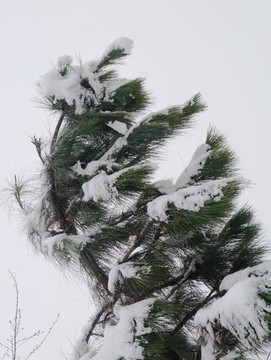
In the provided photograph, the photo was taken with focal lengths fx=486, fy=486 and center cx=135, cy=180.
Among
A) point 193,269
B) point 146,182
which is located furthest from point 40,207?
point 193,269

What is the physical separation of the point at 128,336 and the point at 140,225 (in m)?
0.88

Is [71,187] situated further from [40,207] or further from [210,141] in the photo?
[210,141]

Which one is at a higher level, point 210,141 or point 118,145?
point 118,145

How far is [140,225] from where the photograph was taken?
344 cm

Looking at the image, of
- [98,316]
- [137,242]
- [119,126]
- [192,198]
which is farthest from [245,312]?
[119,126]

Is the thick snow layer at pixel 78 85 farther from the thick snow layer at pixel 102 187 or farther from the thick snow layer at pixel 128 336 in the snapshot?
the thick snow layer at pixel 128 336

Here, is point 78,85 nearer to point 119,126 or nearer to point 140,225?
point 119,126

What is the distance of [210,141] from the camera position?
3590 mm

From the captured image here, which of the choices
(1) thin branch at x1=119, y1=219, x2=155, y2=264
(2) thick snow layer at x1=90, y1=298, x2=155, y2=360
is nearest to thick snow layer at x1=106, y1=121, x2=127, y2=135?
(1) thin branch at x1=119, y1=219, x2=155, y2=264

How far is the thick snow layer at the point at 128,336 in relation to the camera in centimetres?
275

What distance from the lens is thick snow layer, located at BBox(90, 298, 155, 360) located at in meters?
2.75

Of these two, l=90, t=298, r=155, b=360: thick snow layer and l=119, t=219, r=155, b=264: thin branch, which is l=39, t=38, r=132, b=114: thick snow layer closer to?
l=119, t=219, r=155, b=264: thin branch

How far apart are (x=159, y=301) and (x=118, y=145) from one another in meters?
1.29

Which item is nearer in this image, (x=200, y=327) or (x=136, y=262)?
(x=200, y=327)
